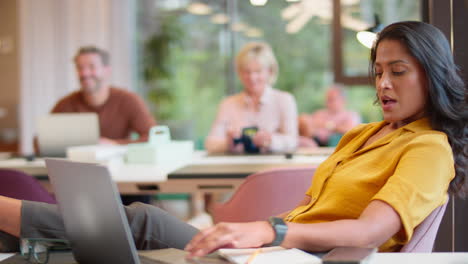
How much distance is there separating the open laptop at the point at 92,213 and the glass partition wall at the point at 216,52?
5.48 m

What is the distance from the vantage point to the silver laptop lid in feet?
3.58

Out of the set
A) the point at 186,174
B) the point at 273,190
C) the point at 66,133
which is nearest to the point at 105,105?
the point at 66,133

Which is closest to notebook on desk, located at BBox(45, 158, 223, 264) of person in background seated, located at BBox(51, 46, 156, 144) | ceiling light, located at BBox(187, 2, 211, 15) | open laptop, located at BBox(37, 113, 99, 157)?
open laptop, located at BBox(37, 113, 99, 157)

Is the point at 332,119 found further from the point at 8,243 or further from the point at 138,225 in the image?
the point at 8,243

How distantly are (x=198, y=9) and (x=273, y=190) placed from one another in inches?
198

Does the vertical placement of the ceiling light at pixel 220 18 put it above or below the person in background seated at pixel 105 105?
above

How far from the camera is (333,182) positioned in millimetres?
1508

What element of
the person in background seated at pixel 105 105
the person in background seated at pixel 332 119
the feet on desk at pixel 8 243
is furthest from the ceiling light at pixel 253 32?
the feet on desk at pixel 8 243

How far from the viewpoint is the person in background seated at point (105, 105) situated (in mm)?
4172

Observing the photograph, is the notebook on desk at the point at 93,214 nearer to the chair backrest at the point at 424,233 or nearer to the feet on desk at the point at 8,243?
the feet on desk at the point at 8,243

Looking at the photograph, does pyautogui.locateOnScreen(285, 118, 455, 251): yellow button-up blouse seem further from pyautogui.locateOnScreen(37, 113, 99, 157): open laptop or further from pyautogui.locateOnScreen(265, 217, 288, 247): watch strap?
pyautogui.locateOnScreen(37, 113, 99, 157): open laptop

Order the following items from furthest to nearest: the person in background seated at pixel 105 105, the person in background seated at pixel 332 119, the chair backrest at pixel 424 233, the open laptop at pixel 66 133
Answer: the person in background seated at pixel 332 119 < the person in background seated at pixel 105 105 < the open laptop at pixel 66 133 < the chair backrest at pixel 424 233

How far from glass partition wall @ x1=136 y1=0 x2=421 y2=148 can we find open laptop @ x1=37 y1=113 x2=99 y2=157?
340cm

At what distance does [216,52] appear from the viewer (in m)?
6.88
